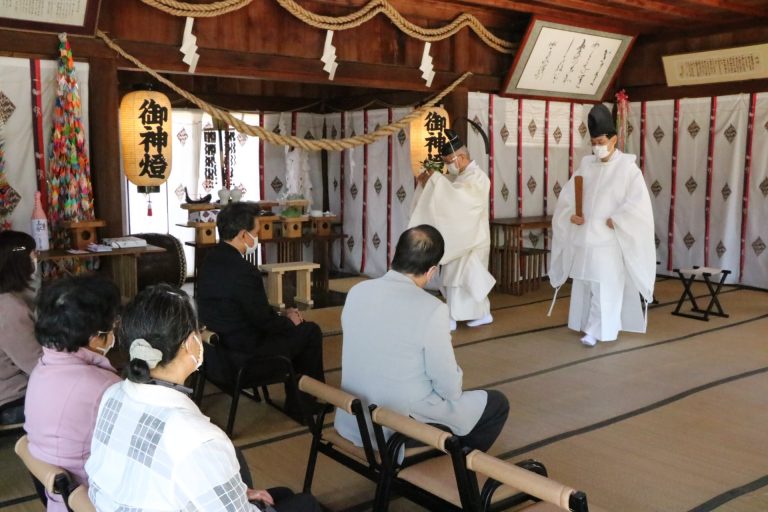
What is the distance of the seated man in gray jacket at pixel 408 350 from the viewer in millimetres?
2254

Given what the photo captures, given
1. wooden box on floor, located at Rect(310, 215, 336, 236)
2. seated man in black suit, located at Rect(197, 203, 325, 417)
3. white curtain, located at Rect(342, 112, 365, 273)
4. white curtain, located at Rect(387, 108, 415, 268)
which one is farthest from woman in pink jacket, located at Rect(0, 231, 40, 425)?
white curtain, located at Rect(342, 112, 365, 273)

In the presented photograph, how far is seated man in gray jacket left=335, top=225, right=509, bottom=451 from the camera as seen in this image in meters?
2.25

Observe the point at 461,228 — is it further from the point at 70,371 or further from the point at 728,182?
the point at 70,371

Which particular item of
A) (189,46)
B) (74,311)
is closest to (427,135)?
(189,46)

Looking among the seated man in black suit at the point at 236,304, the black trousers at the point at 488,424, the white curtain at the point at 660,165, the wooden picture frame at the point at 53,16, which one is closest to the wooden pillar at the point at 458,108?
the white curtain at the point at 660,165

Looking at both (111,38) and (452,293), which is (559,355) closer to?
(452,293)

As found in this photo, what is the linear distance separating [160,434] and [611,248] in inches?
173

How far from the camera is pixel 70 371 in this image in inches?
75.9

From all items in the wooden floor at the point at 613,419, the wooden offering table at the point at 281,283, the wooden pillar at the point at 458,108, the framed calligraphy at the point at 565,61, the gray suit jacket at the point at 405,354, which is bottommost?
the wooden floor at the point at 613,419

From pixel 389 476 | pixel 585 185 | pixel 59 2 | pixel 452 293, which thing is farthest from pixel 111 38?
pixel 389 476

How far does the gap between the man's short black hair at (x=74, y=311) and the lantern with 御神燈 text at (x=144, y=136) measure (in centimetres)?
324

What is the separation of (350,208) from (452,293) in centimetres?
304

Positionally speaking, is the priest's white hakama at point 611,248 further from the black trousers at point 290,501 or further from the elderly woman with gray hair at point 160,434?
the elderly woman with gray hair at point 160,434

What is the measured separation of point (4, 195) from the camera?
452cm
